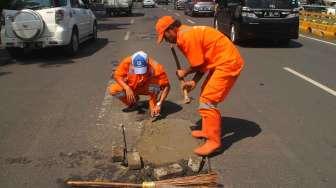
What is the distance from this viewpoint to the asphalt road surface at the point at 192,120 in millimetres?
4785

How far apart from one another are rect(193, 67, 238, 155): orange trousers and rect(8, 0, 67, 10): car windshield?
7744 millimetres

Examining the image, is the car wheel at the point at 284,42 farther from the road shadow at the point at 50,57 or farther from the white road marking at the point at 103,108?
the white road marking at the point at 103,108

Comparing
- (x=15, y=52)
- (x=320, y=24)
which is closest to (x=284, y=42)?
(x=320, y=24)

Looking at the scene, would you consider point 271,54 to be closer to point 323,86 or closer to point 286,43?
point 286,43

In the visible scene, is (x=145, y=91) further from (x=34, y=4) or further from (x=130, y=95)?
(x=34, y=4)

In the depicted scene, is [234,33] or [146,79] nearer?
[146,79]

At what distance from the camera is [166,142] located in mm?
5551

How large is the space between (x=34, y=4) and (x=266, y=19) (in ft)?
21.3

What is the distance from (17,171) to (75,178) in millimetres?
661

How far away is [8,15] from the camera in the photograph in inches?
461

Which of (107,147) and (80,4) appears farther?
(80,4)

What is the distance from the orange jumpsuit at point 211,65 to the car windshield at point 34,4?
24.9 ft

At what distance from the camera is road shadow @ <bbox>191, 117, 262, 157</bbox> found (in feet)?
18.3

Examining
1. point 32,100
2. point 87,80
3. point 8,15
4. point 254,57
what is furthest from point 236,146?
point 8,15
